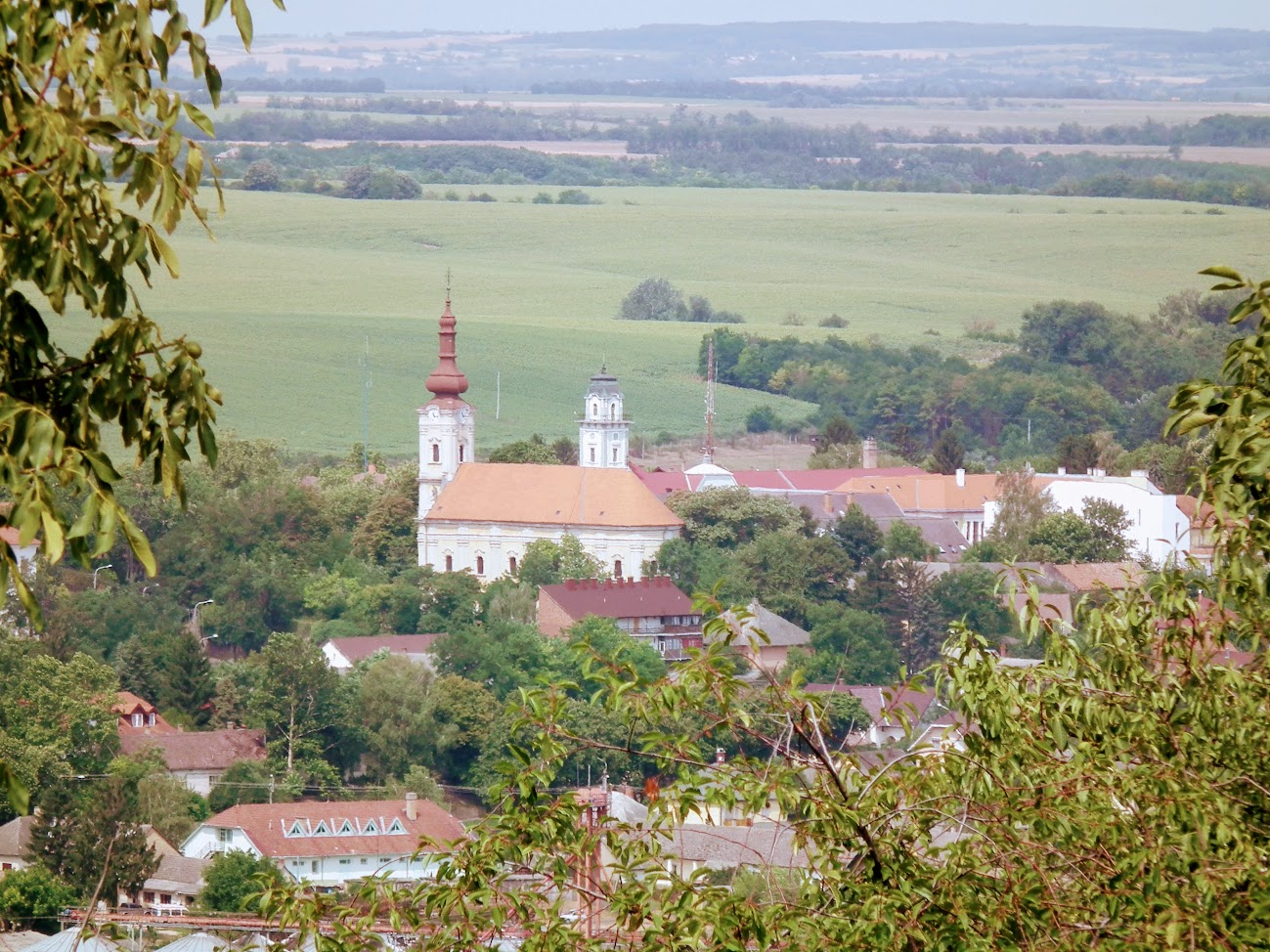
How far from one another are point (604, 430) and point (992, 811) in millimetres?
78781

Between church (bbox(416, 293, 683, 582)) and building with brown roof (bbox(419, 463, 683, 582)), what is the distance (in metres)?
0.03

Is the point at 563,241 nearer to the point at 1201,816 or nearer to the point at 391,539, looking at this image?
the point at 391,539

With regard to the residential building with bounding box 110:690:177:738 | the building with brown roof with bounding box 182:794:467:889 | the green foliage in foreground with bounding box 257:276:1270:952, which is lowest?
the residential building with bounding box 110:690:177:738

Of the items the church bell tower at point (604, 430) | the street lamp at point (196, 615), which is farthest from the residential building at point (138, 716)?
the church bell tower at point (604, 430)

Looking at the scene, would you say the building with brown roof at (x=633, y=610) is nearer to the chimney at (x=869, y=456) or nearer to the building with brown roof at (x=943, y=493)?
the building with brown roof at (x=943, y=493)

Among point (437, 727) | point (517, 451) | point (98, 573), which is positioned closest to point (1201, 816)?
point (437, 727)

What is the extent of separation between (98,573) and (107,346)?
6897 cm

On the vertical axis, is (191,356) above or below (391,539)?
above

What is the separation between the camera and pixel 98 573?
72812mm

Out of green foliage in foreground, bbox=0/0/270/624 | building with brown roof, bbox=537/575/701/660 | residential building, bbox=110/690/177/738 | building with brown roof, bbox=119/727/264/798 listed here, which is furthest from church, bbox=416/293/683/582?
green foliage in foreground, bbox=0/0/270/624

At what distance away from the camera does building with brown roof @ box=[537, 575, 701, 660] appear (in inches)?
2707

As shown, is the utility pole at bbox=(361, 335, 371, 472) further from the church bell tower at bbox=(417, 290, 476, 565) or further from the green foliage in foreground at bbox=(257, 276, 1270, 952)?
the green foliage in foreground at bbox=(257, 276, 1270, 952)

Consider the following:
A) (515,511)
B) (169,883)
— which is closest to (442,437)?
(515,511)

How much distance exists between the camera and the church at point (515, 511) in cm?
8094
